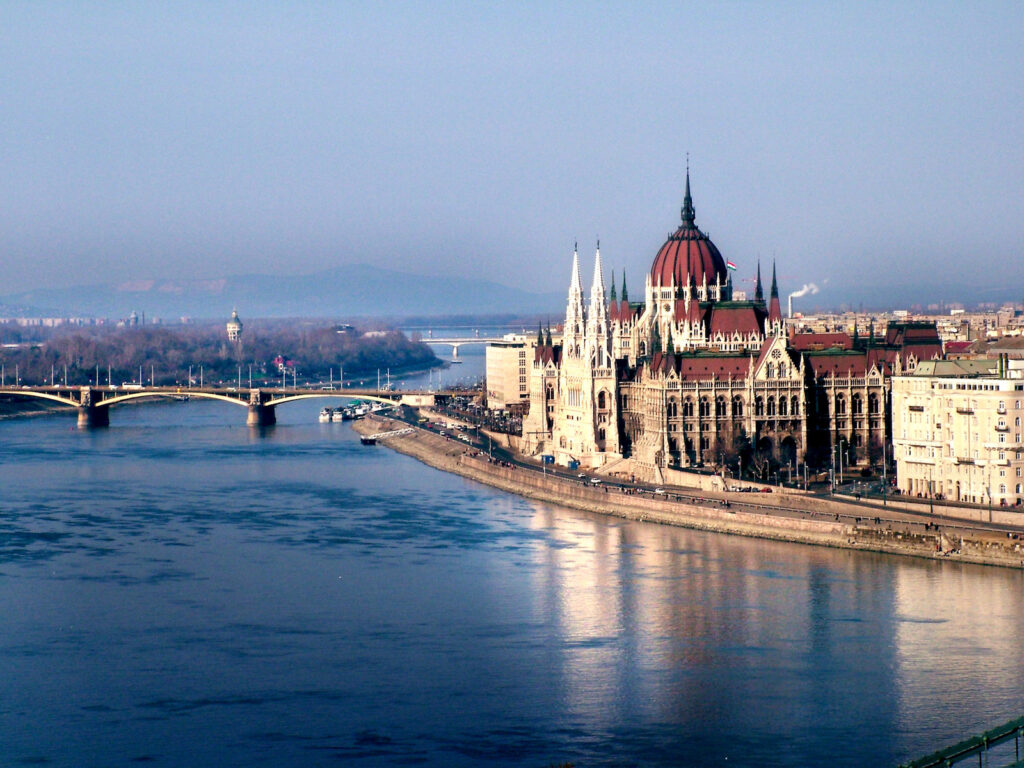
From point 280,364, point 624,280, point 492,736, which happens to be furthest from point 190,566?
point 280,364

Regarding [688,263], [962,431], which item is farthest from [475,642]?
[688,263]

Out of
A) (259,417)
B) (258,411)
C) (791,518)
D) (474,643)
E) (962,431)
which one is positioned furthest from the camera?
(258,411)

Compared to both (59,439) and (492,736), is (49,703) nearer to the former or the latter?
(492,736)

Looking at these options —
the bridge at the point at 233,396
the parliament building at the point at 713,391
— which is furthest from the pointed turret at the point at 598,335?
the bridge at the point at 233,396

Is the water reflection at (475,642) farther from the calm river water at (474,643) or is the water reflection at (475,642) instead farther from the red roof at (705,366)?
the red roof at (705,366)

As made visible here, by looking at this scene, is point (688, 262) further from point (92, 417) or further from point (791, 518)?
point (92, 417)

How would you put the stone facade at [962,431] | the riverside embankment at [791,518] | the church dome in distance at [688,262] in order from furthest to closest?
the church dome in distance at [688,262], the stone facade at [962,431], the riverside embankment at [791,518]

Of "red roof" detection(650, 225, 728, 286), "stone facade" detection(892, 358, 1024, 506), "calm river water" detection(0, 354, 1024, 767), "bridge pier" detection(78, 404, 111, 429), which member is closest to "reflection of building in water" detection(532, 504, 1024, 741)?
"calm river water" detection(0, 354, 1024, 767)
